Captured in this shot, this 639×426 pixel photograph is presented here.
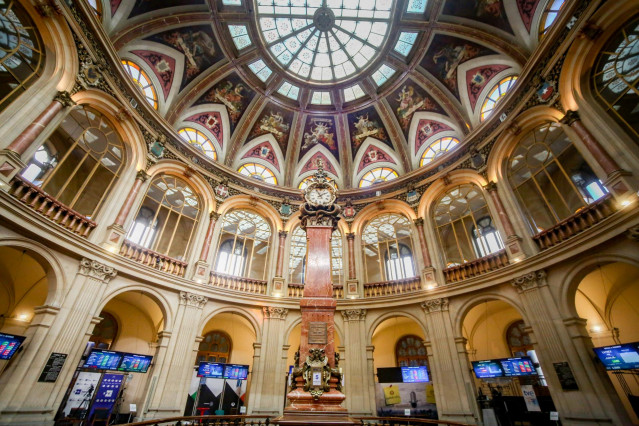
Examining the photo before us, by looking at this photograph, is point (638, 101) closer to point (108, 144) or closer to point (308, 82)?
point (308, 82)

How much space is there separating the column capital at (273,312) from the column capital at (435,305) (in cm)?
642

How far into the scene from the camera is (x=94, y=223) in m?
10.4

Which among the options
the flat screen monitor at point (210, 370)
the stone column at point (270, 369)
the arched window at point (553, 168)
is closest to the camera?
the arched window at point (553, 168)

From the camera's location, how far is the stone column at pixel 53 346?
24.7ft

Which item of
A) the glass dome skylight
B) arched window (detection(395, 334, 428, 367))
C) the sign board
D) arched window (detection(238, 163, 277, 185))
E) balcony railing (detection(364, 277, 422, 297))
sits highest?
the glass dome skylight

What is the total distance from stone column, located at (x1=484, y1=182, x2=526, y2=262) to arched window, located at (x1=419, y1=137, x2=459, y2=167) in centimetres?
400

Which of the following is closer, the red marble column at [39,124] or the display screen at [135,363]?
the red marble column at [39,124]

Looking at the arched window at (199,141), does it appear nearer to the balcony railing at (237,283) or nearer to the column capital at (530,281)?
the balcony railing at (237,283)

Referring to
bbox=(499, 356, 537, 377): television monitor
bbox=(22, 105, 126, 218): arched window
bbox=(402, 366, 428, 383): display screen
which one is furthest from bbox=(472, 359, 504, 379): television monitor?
bbox=(22, 105, 126, 218): arched window

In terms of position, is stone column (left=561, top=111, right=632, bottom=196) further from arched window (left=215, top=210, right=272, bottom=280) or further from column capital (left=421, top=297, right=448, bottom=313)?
arched window (left=215, top=210, right=272, bottom=280)

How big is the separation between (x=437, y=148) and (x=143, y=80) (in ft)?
50.5

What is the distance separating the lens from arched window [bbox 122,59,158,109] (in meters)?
12.9

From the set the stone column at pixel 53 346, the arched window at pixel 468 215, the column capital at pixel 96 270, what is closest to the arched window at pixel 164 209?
the column capital at pixel 96 270

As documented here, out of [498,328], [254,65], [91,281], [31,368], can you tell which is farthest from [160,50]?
[498,328]
